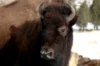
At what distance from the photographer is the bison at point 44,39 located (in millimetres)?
8270

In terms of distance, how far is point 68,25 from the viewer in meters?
8.73

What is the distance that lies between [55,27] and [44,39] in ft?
1.16

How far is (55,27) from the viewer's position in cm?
830

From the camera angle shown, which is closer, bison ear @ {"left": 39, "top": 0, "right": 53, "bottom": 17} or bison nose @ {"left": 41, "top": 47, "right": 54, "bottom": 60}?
bison nose @ {"left": 41, "top": 47, "right": 54, "bottom": 60}

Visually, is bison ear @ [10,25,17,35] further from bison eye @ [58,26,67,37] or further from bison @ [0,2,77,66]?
bison eye @ [58,26,67,37]

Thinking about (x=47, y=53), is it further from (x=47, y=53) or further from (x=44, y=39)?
(x=44, y=39)

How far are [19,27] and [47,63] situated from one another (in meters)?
1.19

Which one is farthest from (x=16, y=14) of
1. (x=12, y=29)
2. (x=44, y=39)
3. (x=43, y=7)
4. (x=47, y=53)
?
(x=47, y=53)

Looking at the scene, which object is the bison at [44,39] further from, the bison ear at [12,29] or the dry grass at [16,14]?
the dry grass at [16,14]

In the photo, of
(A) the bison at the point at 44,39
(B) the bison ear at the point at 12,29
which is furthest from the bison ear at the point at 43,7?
(B) the bison ear at the point at 12,29

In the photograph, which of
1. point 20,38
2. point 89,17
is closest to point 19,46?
point 20,38

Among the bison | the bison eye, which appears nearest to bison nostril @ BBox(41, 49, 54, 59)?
the bison

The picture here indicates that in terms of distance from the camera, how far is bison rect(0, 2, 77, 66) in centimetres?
827

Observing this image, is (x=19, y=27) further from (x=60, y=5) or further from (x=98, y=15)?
(x=98, y=15)
